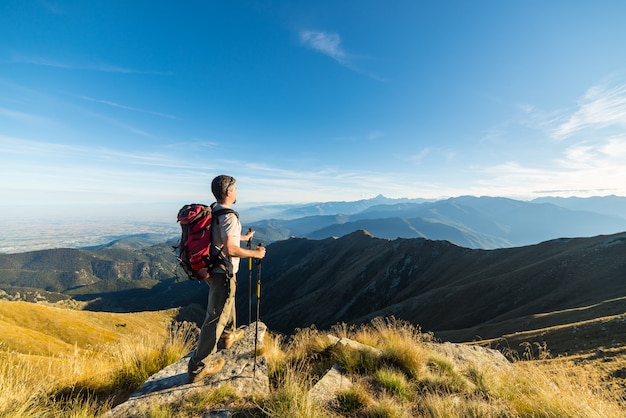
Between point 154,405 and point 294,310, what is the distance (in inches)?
4071

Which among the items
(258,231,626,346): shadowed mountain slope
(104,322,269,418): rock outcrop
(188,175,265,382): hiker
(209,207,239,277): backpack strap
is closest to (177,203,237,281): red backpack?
(209,207,239,277): backpack strap

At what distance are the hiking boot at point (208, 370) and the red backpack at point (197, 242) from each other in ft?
5.57

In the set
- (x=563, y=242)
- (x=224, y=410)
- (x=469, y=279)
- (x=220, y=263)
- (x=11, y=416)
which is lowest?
(x=469, y=279)

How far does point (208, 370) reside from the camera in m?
5.22

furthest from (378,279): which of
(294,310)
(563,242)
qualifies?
(563,242)

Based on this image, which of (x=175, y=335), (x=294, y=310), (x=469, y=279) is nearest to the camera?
(x=175, y=335)

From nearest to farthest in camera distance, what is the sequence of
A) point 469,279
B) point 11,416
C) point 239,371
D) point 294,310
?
1. point 11,416
2. point 239,371
3. point 469,279
4. point 294,310

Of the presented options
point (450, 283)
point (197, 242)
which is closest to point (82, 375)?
point (197, 242)

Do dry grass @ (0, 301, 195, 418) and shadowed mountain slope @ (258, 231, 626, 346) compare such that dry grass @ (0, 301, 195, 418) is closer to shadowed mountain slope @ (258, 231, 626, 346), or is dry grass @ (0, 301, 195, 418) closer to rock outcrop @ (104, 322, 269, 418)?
rock outcrop @ (104, 322, 269, 418)

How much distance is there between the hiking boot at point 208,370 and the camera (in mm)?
4973

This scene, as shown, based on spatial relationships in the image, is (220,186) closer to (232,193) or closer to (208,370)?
(232,193)

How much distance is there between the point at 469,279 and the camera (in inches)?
2274

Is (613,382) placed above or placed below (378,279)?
above

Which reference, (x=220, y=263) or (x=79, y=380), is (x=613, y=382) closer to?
(x=220, y=263)
